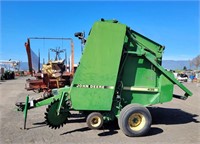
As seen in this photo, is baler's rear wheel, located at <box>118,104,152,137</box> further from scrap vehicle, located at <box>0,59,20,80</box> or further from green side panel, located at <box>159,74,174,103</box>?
scrap vehicle, located at <box>0,59,20,80</box>

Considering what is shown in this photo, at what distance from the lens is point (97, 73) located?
256 inches

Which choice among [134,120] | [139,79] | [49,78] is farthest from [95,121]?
[49,78]

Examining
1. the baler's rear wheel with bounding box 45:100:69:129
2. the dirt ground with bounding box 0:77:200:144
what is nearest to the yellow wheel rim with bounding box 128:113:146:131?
the dirt ground with bounding box 0:77:200:144

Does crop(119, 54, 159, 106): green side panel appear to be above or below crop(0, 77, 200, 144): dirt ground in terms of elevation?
above

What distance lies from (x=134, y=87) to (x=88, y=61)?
59.8 inches

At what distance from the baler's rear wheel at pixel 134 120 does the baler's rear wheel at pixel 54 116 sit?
142 cm

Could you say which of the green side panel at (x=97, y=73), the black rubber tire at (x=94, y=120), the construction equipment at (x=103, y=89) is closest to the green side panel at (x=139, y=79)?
the construction equipment at (x=103, y=89)

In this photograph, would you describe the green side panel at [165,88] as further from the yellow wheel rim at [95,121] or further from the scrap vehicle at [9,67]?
the scrap vehicle at [9,67]

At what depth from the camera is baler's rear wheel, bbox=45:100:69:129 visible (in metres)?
6.28

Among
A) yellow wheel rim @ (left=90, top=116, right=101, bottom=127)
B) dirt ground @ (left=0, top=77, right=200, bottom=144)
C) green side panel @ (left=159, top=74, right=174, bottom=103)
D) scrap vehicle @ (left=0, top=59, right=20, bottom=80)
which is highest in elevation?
scrap vehicle @ (left=0, top=59, right=20, bottom=80)

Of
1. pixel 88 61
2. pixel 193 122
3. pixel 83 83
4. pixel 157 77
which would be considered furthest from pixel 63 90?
pixel 193 122

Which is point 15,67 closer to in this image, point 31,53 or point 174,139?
point 31,53

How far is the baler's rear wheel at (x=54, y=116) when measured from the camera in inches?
247

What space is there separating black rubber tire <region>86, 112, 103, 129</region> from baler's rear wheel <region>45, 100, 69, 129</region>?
1.96ft
